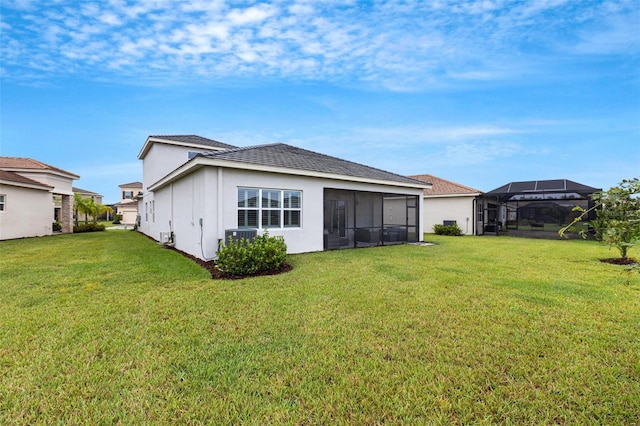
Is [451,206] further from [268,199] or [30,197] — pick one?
[30,197]

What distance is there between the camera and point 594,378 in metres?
2.79

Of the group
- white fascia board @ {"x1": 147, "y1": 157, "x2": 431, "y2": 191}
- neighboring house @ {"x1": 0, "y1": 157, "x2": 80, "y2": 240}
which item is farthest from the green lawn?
neighboring house @ {"x1": 0, "y1": 157, "x2": 80, "y2": 240}

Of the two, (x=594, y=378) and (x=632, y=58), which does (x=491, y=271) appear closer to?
(x=594, y=378)

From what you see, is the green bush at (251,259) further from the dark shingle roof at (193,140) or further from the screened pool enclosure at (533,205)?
the screened pool enclosure at (533,205)

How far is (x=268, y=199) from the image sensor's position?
9844 millimetres

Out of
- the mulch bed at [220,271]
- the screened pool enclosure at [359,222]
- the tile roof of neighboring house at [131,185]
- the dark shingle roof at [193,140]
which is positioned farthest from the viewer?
the tile roof of neighboring house at [131,185]

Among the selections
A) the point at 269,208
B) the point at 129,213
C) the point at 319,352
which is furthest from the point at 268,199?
the point at 129,213

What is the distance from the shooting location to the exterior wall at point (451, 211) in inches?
798

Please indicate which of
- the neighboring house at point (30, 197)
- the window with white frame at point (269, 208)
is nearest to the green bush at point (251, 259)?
the window with white frame at point (269, 208)

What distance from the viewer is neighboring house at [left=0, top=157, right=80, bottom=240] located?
15.5 m

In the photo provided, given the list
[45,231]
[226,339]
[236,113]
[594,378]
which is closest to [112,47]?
[236,113]

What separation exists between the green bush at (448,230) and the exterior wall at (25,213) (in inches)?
1007

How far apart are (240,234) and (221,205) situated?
1.10 m

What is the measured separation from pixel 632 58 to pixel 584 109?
3.76 metres
